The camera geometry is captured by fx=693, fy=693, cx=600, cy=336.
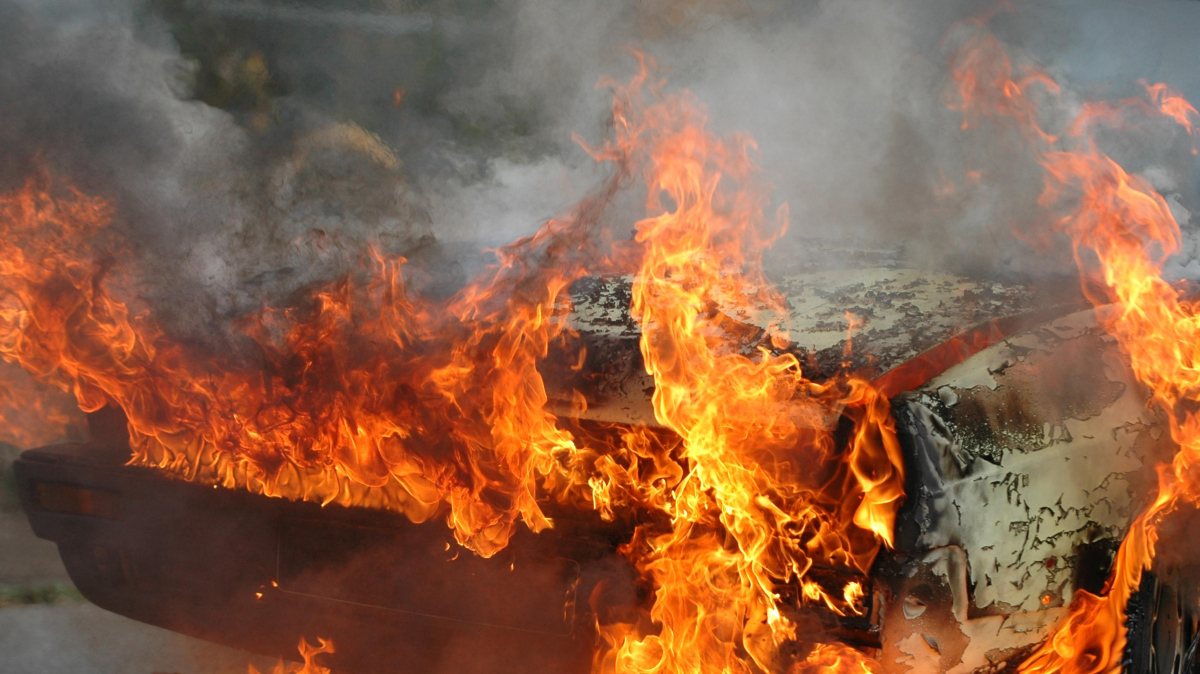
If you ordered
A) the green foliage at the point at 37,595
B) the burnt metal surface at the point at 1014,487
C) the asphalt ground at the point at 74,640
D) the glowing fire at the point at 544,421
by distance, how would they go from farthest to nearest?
the green foliage at the point at 37,595 → the asphalt ground at the point at 74,640 → the glowing fire at the point at 544,421 → the burnt metal surface at the point at 1014,487

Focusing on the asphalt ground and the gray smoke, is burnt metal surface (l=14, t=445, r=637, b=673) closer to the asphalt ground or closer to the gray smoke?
the asphalt ground

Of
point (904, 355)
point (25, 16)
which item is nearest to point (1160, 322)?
point (904, 355)

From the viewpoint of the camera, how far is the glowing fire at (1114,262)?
6.09 ft

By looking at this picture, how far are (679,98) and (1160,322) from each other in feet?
8.65

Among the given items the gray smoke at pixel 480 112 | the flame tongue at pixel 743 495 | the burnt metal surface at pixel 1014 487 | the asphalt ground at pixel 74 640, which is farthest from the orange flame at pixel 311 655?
the burnt metal surface at pixel 1014 487

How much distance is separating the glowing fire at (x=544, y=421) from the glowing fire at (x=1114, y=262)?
28.6 inches

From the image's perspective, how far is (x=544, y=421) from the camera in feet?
6.60

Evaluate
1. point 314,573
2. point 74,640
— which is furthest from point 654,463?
point 74,640

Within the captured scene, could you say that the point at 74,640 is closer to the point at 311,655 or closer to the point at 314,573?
A: the point at 311,655

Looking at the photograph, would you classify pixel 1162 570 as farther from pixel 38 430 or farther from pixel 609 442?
pixel 38 430

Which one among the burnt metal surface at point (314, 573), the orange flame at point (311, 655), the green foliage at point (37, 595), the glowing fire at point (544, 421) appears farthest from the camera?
the green foliage at point (37, 595)

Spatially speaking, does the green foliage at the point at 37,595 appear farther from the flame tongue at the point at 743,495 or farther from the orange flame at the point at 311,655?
the flame tongue at the point at 743,495

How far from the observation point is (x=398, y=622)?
221 cm

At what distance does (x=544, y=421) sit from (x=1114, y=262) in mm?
1967
